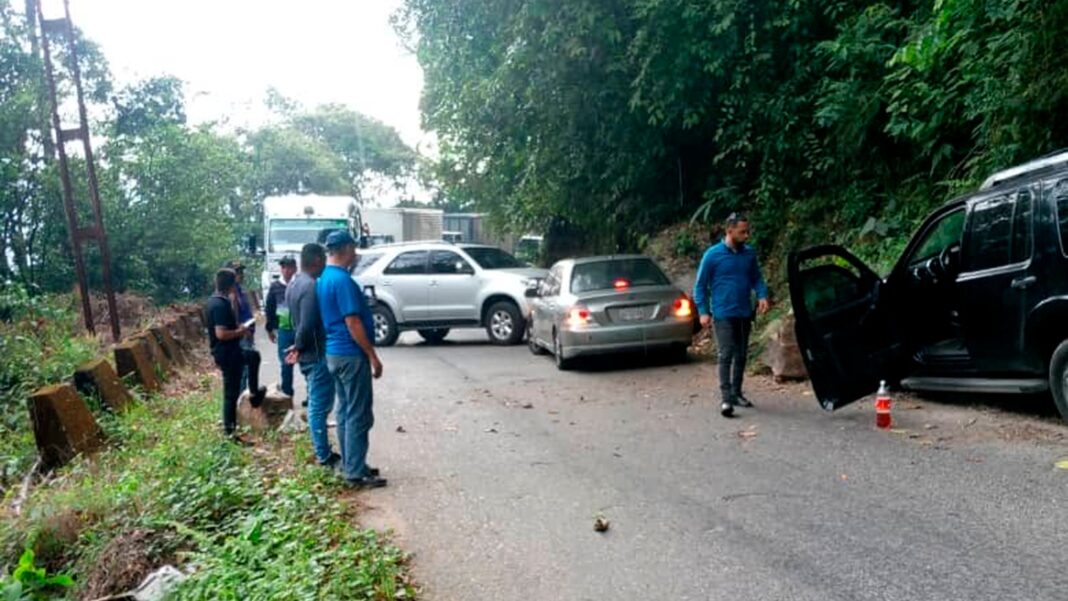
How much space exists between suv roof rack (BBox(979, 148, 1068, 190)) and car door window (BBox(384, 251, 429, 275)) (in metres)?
10.9

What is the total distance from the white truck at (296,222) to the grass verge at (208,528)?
50.0 ft

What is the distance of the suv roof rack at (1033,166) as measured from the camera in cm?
645

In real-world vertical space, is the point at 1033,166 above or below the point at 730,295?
above

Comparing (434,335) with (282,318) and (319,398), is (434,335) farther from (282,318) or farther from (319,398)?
(319,398)

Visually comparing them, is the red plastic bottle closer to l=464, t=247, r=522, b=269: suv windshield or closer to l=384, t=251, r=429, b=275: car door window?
l=464, t=247, r=522, b=269: suv windshield

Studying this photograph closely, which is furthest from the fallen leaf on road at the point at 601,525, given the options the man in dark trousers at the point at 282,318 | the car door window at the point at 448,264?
the car door window at the point at 448,264

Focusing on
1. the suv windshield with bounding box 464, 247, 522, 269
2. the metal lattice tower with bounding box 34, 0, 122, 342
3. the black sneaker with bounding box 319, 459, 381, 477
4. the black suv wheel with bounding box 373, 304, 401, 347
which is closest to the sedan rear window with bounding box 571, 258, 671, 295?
the suv windshield with bounding box 464, 247, 522, 269

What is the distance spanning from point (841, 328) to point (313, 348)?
4.56 m

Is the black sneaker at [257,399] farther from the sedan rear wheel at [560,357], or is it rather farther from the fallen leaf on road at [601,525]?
the fallen leaf on road at [601,525]

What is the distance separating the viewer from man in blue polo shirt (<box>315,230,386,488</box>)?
20.6 ft

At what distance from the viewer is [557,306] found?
12.0 meters

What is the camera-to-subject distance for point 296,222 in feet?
76.3

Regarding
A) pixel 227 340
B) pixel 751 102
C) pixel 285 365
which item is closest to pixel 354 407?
pixel 227 340

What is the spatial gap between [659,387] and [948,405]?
10.9 ft
